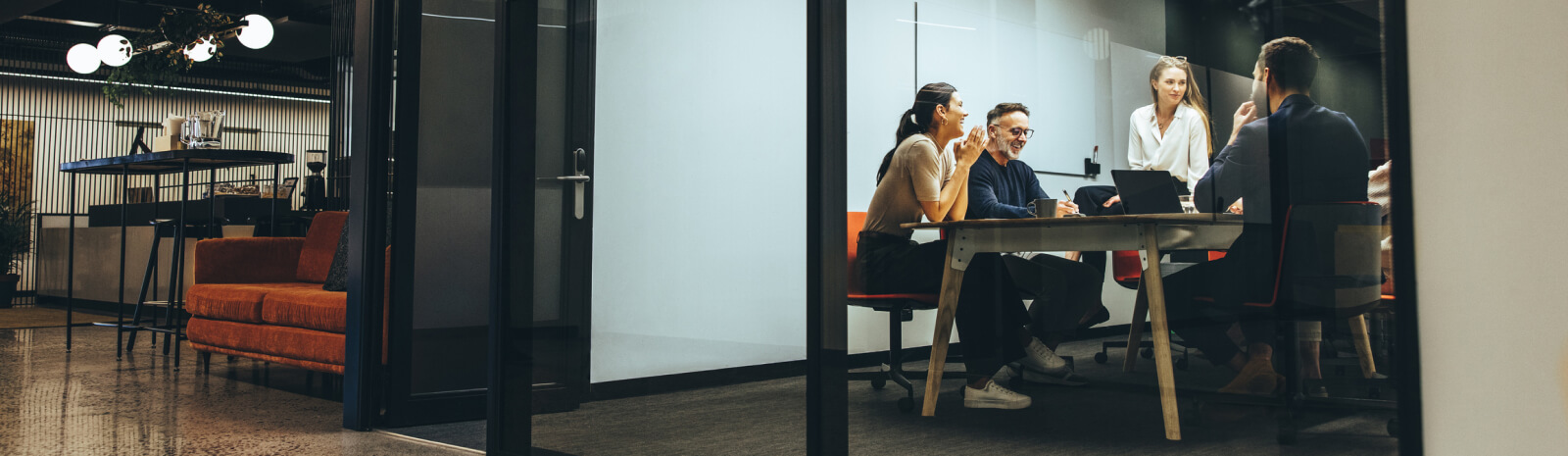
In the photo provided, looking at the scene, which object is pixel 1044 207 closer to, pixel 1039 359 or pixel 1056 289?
pixel 1056 289

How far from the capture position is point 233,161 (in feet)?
17.7

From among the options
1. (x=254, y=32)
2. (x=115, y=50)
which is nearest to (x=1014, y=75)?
(x=254, y=32)

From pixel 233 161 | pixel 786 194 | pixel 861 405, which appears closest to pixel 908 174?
pixel 786 194

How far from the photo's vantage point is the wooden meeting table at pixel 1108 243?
69.0 inches

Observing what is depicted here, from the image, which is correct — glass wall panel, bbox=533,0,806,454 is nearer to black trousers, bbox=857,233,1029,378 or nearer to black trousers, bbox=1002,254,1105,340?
black trousers, bbox=857,233,1029,378

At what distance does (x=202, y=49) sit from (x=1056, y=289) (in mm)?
7419

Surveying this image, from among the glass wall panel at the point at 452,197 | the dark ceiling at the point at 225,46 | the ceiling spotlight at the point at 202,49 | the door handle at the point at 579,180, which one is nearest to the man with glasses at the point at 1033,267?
the door handle at the point at 579,180

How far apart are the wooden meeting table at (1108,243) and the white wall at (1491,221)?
31cm

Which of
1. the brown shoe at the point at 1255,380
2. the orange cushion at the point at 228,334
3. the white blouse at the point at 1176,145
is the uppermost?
the white blouse at the point at 1176,145

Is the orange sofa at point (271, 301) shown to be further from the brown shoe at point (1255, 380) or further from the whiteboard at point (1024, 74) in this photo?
the brown shoe at point (1255, 380)

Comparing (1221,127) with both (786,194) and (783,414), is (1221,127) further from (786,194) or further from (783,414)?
(783,414)

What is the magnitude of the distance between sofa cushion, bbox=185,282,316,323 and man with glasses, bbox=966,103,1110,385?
3.64 meters


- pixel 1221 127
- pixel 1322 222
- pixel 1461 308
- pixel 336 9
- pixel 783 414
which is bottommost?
pixel 783 414

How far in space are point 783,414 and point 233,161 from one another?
14.5 feet
